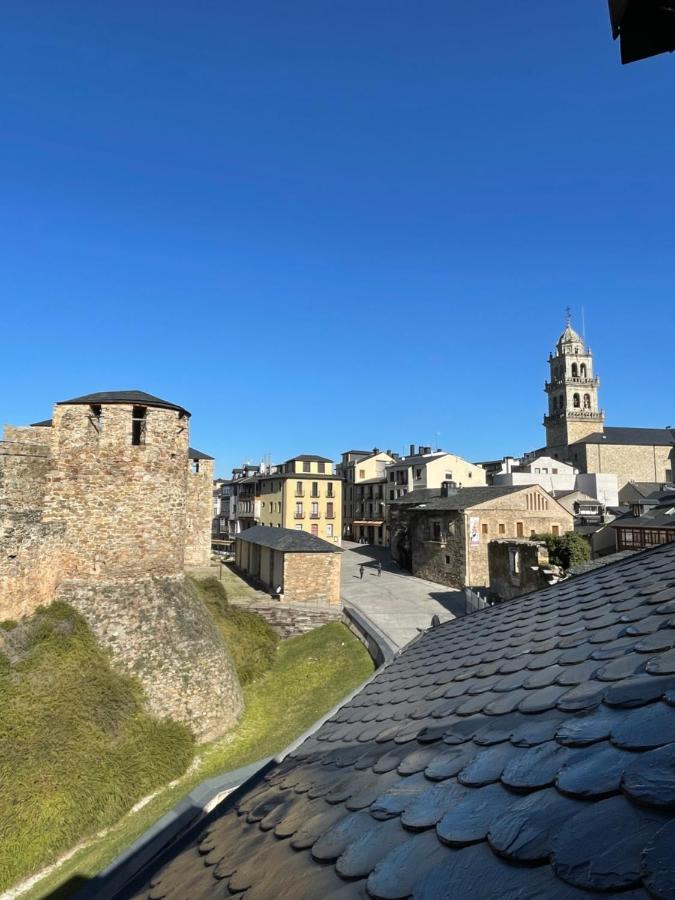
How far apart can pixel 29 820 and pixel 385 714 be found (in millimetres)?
9539

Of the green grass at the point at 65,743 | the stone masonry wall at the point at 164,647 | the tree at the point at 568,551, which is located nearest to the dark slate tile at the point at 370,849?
the green grass at the point at 65,743

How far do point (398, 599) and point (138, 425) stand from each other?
18.1m

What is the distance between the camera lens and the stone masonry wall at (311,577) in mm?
22500

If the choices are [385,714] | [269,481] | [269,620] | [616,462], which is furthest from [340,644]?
[616,462]

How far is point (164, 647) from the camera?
13836 millimetres

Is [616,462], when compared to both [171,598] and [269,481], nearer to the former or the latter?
[269,481]

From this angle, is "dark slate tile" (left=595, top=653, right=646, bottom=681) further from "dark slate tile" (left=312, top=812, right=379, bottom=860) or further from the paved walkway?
the paved walkway

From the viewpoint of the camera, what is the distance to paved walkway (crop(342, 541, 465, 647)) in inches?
854

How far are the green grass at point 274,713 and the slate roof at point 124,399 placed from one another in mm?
9236

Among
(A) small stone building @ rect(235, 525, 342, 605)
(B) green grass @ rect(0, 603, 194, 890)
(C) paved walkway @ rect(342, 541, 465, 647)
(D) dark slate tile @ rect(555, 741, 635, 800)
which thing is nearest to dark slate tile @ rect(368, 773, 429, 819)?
(D) dark slate tile @ rect(555, 741, 635, 800)

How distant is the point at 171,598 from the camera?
14.6m

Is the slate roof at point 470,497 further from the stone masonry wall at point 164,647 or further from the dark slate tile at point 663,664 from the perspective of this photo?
the dark slate tile at point 663,664

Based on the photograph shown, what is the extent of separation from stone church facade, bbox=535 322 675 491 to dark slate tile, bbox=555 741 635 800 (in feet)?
222

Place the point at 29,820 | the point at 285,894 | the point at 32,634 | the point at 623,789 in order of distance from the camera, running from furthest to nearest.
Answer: the point at 32,634 < the point at 29,820 < the point at 285,894 < the point at 623,789
